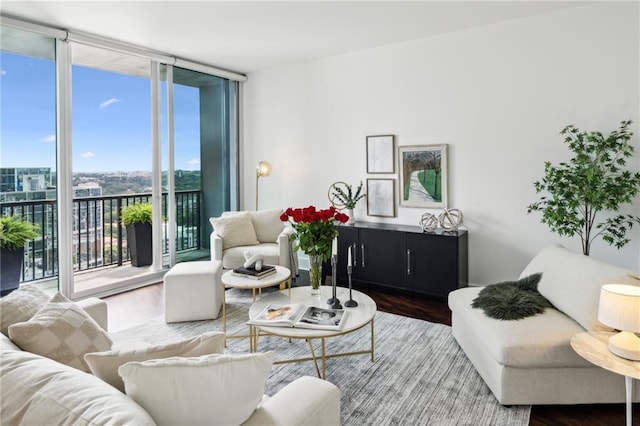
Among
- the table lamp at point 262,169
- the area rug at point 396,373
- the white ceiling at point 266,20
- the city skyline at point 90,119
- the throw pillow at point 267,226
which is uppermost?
the white ceiling at point 266,20

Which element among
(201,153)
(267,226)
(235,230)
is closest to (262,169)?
(201,153)

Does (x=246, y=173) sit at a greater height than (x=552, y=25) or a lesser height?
lesser

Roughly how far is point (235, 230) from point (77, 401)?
366 centimetres

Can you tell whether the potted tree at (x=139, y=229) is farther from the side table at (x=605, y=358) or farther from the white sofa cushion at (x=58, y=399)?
the side table at (x=605, y=358)

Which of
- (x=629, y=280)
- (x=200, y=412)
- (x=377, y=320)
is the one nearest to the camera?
(x=200, y=412)

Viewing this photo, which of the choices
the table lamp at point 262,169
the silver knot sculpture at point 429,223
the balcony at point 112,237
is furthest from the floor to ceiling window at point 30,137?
the silver knot sculpture at point 429,223

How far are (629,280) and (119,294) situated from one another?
450 centimetres

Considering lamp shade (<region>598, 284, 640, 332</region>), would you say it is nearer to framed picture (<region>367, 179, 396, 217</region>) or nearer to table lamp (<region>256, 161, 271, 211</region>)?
framed picture (<region>367, 179, 396, 217</region>)

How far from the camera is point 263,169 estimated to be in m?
5.55

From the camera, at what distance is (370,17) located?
3697 millimetres

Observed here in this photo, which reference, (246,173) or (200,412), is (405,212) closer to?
(246,173)

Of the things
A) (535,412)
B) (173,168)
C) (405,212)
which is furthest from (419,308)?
(173,168)

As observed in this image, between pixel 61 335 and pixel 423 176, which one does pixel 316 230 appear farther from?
pixel 423 176

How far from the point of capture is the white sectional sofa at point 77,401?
3.13ft
